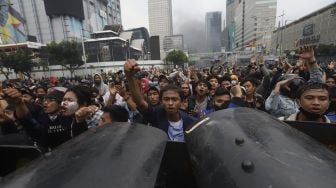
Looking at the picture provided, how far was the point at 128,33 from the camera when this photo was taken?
105125mm

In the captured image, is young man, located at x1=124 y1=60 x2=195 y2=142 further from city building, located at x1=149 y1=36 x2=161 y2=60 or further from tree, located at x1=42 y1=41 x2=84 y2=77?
city building, located at x1=149 y1=36 x2=161 y2=60

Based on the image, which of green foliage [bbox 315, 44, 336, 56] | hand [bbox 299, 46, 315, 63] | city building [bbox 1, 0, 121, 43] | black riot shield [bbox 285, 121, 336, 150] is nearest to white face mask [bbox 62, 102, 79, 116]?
black riot shield [bbox 285, 121, 336, 150]

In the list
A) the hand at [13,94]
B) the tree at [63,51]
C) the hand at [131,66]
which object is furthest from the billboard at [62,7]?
the hand at [131,66]

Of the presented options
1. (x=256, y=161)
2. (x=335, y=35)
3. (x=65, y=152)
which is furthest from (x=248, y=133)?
(x=335, y=35)

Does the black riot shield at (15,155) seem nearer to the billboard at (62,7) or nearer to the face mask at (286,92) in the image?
the face mask at (286,92)

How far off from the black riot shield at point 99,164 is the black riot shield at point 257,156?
0.22 meters

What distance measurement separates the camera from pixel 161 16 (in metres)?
188

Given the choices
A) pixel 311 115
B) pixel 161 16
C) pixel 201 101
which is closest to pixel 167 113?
pixel 311 115

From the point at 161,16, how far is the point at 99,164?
196684mm

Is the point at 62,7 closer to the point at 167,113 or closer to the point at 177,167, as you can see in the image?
the point at 167,113

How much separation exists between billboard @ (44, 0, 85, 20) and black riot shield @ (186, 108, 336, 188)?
264 feet

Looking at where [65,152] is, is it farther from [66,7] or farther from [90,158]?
[66,7]

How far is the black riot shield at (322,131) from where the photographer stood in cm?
137

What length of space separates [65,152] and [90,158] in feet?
0.56
